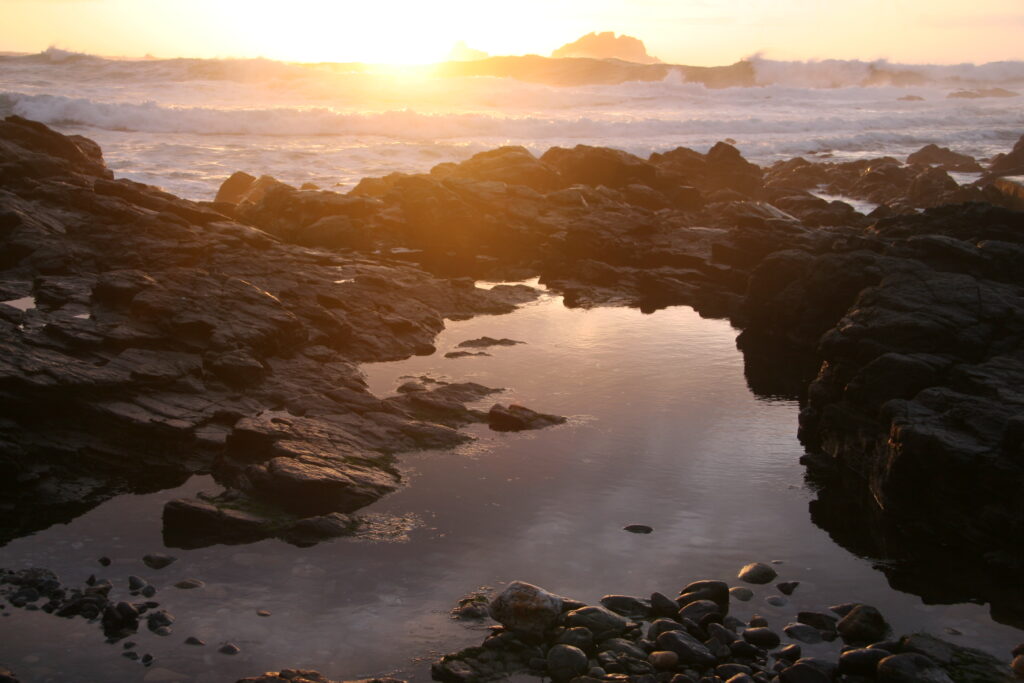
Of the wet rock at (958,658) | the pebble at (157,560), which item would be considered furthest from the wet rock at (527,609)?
the pebble at (157,560)

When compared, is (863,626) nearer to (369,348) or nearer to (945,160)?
(369,348)

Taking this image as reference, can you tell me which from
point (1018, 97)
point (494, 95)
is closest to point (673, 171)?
point (494, 95)

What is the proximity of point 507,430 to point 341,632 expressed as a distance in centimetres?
403

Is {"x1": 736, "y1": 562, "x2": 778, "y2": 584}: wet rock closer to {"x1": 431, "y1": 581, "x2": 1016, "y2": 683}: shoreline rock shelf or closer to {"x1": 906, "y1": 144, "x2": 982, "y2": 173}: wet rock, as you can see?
{"x1": 431, "y1": 581, "x2": 1016, "y2": 683}: shoreline rock shelf

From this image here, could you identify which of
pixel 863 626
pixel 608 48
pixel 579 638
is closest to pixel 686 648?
pixel 579 638

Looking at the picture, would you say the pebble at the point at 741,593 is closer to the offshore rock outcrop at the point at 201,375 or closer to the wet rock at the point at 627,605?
the wet rock at the point at 627,605

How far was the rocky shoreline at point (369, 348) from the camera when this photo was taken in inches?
303

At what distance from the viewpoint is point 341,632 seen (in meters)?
6.04

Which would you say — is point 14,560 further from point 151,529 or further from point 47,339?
point 47,339

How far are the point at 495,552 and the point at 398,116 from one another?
40.3 meters

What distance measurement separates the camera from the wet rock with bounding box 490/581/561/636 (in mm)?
5988

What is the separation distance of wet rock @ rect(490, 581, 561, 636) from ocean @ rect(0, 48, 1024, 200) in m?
23.5

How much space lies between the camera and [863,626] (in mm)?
6098

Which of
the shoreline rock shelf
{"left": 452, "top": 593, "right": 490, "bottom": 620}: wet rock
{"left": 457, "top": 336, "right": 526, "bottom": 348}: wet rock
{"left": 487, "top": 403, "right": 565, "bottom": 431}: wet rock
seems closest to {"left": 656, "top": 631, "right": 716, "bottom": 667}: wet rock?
the shoreline rock shelf
